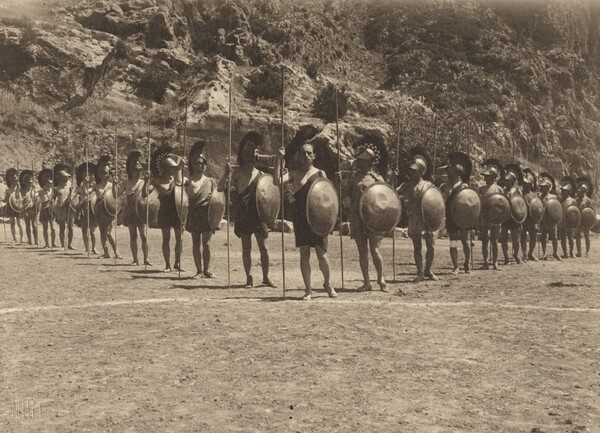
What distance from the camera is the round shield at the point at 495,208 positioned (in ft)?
54.5

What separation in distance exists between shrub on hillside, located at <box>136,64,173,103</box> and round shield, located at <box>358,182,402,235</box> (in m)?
41.2

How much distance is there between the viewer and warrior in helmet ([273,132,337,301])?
10633 mm

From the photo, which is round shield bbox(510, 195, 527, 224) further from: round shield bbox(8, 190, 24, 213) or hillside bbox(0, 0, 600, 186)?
hillside bbox(0, 0, 600, 186)

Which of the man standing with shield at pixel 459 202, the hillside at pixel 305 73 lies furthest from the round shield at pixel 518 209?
the hillside at pixel 305 73

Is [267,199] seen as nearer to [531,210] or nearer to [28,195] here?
[531,210]

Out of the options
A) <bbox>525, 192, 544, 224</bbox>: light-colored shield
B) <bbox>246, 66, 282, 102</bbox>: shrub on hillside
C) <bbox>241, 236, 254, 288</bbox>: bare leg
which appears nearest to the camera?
<bbox>241, 236, 254, 288</bbox>: bare leg

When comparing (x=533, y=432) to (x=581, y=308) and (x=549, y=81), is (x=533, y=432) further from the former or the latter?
(x=549, y=81)

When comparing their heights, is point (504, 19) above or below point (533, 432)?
above

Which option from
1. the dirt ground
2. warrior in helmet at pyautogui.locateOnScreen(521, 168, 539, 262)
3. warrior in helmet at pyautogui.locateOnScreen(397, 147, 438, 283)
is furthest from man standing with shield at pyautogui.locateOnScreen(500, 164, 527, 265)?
the dirt ground

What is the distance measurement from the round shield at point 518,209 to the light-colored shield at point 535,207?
1.28 m

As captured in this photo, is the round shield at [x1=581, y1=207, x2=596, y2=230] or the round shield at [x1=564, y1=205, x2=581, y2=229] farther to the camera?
the round shield at [x1=581, y1=207, x2=596, y2=230]

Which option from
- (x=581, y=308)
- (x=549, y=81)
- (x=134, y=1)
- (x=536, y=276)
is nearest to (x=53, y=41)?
(x=134, y=1)

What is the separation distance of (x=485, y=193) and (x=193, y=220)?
6383 millimetres

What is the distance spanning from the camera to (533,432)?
526 cm
